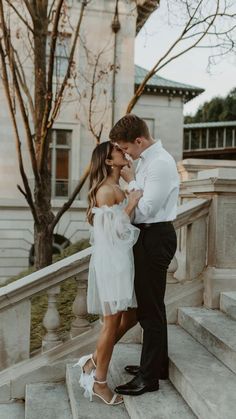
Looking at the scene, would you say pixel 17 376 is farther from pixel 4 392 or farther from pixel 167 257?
pixel 167 257

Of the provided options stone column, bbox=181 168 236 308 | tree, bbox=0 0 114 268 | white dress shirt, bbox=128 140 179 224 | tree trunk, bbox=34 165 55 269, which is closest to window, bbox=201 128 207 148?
tree, bbox=0 0 114 268

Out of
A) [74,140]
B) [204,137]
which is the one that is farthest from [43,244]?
[204,137]

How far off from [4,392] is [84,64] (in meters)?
14.2

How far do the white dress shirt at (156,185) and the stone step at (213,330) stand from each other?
3.54ft

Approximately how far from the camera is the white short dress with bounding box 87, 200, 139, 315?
285cm

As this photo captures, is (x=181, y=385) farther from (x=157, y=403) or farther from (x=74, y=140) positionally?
(x=74, y=140)

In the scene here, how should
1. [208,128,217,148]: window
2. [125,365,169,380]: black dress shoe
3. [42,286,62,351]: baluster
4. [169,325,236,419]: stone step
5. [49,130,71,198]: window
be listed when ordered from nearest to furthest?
[169,325,236,419]: stone step
[125,365,169,380]: black dress shoe
[42,286,62,351]: baluster
[49,130,71,198]: window
[208,128,217,148]: window

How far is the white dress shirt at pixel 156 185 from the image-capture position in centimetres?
274

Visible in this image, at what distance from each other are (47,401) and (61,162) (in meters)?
14.0

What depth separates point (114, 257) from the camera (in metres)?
2.89

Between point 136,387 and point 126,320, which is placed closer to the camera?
point 136,387

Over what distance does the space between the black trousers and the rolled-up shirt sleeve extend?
201 millimetres

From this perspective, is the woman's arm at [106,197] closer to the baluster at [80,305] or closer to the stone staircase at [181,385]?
the baluster at [80,305]

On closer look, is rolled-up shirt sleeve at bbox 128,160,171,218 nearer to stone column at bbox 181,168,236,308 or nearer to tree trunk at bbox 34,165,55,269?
stone column at bbox 181,168,236,308
